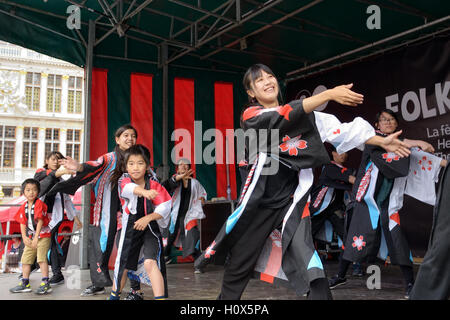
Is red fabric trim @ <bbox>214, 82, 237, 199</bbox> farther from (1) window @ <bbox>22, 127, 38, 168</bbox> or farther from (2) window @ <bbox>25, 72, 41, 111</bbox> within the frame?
(2) window @ <bbox>25, 72, 41, 111</bbox>

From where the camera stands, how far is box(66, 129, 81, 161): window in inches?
1262

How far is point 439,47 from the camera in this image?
227 inches

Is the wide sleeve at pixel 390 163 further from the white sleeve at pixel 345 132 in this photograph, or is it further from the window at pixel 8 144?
the window at pixel 8 144

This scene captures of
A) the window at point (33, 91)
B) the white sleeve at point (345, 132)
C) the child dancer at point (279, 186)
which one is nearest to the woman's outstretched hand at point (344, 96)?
the child dancer at point (279, 186)

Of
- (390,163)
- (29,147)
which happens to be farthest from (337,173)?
(29,147)

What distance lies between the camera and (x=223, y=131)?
25.3ft

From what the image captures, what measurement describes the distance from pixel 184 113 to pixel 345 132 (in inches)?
215

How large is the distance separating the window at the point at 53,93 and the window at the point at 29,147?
2.10 metres

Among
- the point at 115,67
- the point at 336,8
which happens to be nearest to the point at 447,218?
the point at 336,8

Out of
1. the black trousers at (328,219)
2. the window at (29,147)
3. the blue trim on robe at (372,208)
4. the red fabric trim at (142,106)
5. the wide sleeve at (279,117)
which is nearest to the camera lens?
the wide sleeve at (279,117)

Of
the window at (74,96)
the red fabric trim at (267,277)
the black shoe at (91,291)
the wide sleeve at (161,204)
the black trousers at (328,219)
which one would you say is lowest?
the black shoe at (91,291)

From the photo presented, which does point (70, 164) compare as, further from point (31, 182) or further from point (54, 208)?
point (54, 208)

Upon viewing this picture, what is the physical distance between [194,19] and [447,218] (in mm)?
5540

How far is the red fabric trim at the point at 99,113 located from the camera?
6512 mm
